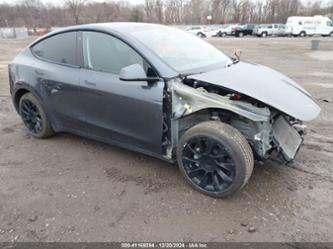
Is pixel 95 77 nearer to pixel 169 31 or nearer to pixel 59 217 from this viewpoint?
pixel 169 31

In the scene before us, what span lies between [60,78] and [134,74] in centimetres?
127

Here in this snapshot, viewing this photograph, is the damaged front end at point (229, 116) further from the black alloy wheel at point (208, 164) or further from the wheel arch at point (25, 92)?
the wheel arch at point (25, 92)

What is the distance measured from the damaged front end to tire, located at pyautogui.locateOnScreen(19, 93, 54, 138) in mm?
2008

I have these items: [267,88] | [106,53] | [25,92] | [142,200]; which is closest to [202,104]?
[267,88]

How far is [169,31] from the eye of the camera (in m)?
3.80

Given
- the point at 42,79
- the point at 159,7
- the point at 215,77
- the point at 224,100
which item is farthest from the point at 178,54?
the point at 159,7

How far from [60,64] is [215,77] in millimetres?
1988

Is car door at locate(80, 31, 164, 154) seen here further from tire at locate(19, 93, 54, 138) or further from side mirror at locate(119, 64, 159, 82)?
tire at locate(19, 93, 54, 138)

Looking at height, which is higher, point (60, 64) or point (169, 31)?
point (169, 31)

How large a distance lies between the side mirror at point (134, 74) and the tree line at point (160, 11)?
64.0 meters

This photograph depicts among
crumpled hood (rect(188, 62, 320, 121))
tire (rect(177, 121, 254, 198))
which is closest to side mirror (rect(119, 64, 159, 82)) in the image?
crumpled hood (rect(188, 62, 320, 121))

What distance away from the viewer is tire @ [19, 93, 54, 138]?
4.13 meters

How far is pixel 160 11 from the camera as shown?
77500 millimetres

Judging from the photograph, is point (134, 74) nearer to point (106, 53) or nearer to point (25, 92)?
point (106, 53)
